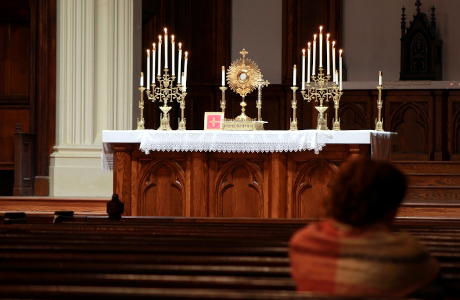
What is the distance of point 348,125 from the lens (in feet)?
35.3

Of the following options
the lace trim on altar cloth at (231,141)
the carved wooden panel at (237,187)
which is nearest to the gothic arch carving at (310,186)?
the lace trim on altar cloth at (231,141)

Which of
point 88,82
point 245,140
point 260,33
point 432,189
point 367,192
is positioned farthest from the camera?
point 260,33

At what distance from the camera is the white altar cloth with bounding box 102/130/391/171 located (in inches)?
245

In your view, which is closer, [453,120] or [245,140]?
[245,140]

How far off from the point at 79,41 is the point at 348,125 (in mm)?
4569

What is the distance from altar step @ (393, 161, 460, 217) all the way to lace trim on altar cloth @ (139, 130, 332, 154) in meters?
1.76

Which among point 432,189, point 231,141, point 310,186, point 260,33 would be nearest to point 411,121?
point 432,189

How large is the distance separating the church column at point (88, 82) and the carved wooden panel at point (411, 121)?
4.39 meters

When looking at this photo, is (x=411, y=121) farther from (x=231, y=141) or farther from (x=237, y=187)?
(x=231, y=141)

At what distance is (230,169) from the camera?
258 inches

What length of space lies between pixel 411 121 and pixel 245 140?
16.8 feet

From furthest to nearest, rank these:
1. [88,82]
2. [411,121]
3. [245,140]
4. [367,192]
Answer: [411,121] < [88,82] < [245,140] < [367,192]

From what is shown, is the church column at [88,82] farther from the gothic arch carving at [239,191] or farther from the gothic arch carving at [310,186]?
the gothic arch carving at [310,186]

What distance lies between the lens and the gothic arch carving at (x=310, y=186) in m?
6.42
